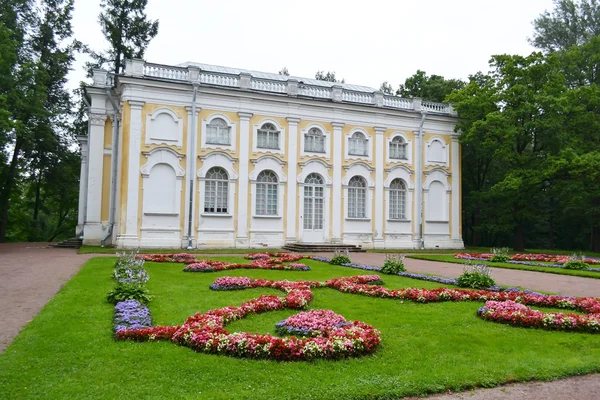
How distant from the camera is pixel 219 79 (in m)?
26.3

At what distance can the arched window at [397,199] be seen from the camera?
29.9 m

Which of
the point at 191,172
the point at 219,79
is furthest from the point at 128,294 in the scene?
the point at 219,79

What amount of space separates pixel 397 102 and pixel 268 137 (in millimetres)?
9011

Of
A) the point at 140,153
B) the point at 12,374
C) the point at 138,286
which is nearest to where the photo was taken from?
the point at 12,374

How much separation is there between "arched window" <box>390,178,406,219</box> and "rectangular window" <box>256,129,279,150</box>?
7.93m

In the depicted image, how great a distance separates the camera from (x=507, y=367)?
18.9ft

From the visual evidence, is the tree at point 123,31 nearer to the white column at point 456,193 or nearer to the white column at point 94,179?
the white column at point 94,179

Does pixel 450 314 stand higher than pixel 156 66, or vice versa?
pixel 156 66

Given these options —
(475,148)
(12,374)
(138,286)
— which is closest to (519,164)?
(475,148)

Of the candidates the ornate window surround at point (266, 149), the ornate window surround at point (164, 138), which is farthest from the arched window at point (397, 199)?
the ornate window surround at point (164, 138)

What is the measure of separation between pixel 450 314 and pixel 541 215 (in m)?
28.4

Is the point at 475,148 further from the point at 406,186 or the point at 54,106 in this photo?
the point at 54,106

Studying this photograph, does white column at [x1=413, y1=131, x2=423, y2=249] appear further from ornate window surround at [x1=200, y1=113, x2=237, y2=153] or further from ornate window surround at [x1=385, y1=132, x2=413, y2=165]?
ornate window surround at [x1=200, y1=113, x2=237, y2=153]

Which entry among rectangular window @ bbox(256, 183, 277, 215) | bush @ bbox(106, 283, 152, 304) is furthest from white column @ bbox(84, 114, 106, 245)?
bush @ bbox(106, 283, 152, 304)
